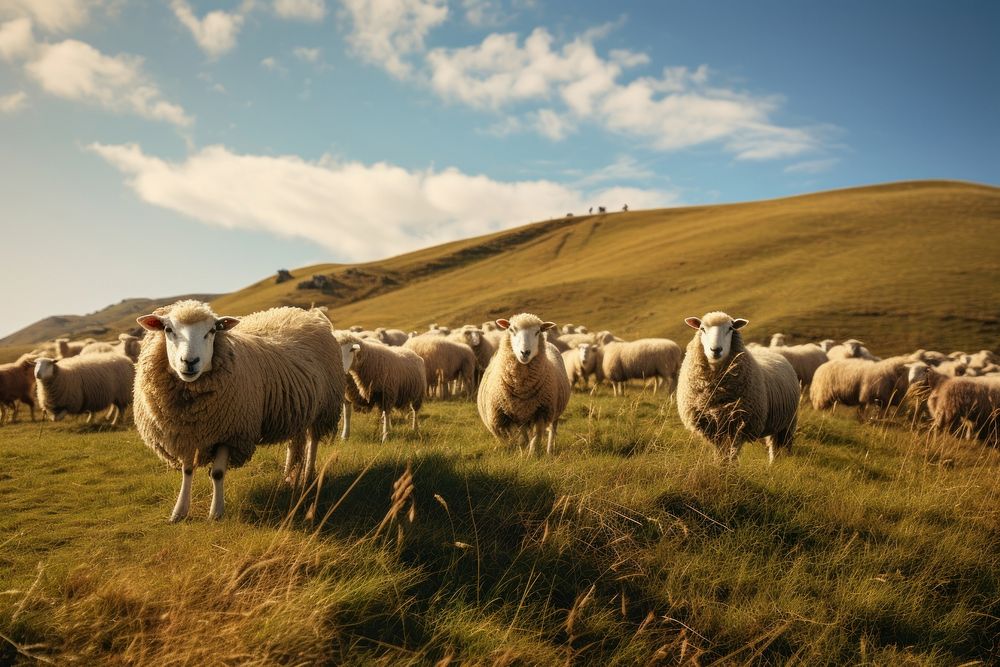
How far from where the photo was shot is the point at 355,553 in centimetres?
333

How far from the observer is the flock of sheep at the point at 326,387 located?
4.83 meters

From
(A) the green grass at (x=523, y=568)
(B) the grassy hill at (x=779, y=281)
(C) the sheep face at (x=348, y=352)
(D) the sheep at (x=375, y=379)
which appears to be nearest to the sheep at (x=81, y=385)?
(D) the sheep at (x=375, y=379)

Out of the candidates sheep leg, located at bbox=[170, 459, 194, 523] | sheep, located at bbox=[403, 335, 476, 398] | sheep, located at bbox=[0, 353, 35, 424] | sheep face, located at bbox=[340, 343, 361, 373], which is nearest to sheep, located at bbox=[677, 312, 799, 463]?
sheep leg, located at bbox=[170, 459, 194, 523]

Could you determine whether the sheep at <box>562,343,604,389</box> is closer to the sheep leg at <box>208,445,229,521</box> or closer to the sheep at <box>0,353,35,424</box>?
the sheep leg at <box>208,445,229,521</box>

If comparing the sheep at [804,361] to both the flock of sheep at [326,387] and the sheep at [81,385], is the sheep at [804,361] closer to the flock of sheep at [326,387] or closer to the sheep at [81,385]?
the flock of sheep at [326,387]

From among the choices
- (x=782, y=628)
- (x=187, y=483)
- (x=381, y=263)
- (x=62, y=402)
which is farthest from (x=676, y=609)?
(x=381, y=263)

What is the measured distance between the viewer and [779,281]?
37.5 meters

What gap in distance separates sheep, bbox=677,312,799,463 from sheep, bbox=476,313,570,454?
5.99 feet

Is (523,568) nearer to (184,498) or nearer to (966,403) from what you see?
(184,498)

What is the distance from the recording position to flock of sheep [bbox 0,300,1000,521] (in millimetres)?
4832

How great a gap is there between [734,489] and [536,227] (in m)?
101

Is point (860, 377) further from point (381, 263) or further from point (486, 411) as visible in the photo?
point (381, 263)

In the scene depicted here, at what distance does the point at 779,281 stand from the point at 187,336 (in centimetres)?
4036

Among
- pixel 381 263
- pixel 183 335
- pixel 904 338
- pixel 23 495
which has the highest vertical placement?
pixel 381 263
